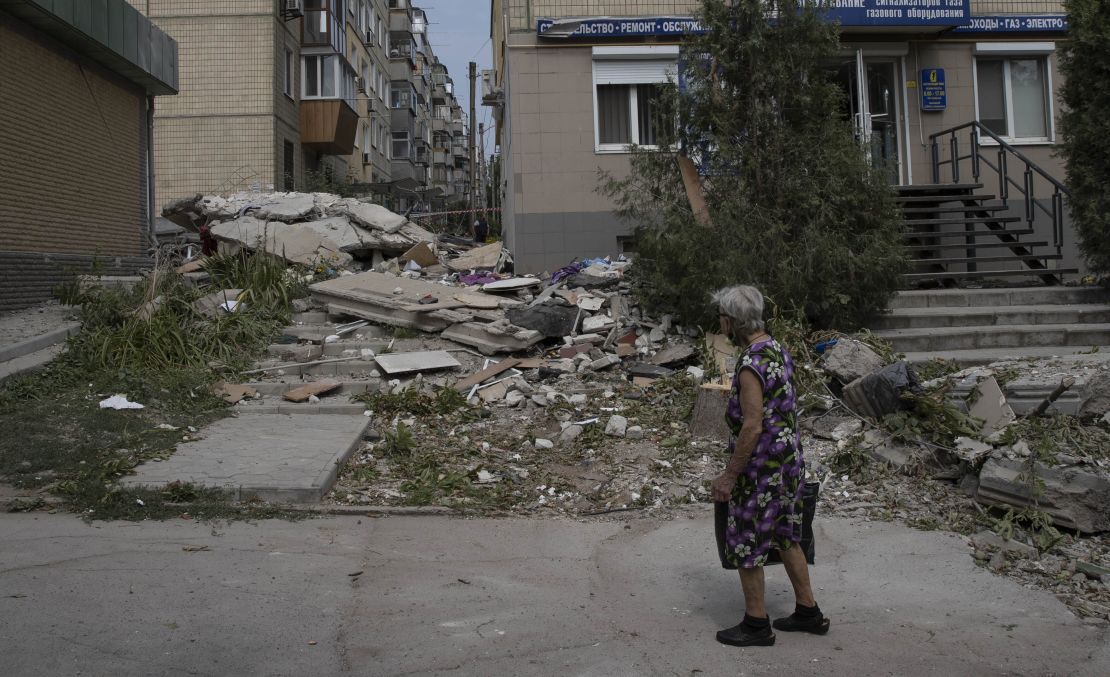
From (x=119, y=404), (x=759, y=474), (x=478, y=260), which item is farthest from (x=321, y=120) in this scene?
(x=759, y=474)

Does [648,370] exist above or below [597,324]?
below

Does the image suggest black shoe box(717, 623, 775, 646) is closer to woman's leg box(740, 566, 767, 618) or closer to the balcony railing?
woman's leg box(740, 566, 767, 618)

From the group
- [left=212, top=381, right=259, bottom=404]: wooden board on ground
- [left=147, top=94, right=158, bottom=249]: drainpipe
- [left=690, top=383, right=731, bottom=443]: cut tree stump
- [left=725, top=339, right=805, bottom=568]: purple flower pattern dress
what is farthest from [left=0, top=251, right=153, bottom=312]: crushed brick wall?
[left=725, top=339, right=805, bottom=568]: purple flower pattern dress

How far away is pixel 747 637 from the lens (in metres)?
4.11

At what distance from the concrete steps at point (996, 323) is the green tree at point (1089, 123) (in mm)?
644

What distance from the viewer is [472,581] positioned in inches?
197

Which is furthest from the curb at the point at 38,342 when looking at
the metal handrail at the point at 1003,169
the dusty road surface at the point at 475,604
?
the metal handrail at the point at 1003,169

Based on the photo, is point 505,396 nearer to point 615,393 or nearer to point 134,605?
point 615,393

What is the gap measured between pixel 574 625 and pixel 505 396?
508 cm

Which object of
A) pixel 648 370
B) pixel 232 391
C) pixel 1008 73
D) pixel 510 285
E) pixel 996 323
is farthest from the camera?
pixel 1008 73

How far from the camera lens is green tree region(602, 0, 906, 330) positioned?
31.9 ft

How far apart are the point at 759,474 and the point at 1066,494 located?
277cm

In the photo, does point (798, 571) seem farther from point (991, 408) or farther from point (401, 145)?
point (401, 145)

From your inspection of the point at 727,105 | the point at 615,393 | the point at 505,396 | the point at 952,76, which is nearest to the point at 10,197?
the point at 505,396
